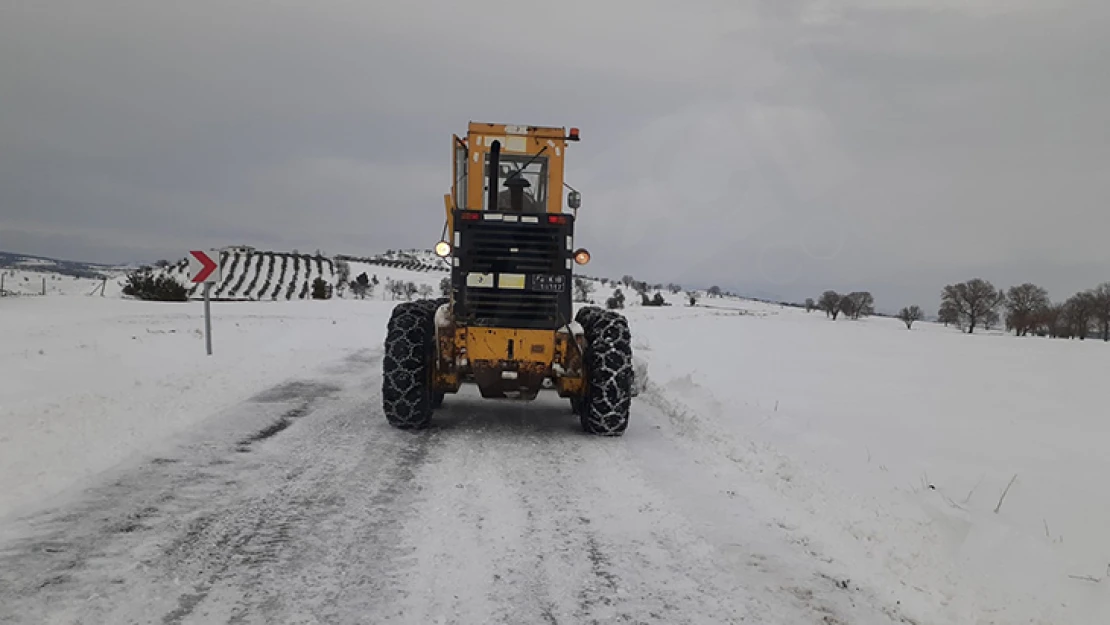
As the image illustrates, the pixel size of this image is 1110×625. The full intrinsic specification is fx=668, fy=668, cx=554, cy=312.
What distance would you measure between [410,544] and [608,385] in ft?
11.9

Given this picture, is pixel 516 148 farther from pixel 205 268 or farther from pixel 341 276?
pixel 341 276

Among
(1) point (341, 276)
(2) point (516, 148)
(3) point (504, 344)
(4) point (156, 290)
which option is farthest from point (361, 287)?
(3) point (504, 344)

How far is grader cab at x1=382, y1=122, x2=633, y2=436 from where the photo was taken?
716 cm

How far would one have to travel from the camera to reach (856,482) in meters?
6.02

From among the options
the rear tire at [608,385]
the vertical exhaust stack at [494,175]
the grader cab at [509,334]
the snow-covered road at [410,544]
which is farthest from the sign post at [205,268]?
the rear tire at [608,385]

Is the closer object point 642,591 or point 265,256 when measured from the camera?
point 642,591

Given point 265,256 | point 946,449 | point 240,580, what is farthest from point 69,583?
point 265,256

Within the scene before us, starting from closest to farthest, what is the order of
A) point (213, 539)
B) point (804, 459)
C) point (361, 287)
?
point (213, 539) < point (804, 459) < point (361, 287)

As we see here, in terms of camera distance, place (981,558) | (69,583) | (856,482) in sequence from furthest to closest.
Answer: (856,482)
(981,558)
(69,583)

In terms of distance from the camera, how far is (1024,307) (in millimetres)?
82125

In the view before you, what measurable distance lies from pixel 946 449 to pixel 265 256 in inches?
5494

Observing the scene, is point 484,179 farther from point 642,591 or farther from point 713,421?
point 642,591

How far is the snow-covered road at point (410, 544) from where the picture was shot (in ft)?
10.6

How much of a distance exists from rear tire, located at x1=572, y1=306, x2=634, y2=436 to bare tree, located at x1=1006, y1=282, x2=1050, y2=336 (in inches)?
3440
